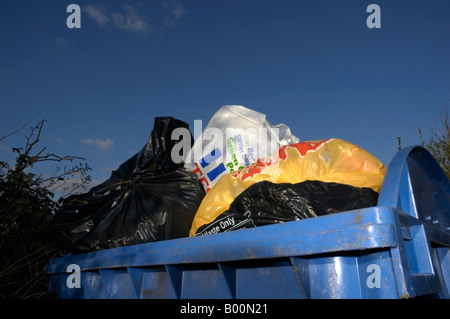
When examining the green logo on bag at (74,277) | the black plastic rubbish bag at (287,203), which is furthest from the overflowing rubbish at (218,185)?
the green logo on bag at (74,277)

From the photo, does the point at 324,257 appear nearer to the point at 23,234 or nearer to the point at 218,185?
the point at 218,185

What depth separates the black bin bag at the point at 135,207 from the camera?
225 cm

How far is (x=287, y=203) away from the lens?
5.43ft

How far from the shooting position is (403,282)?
114cm

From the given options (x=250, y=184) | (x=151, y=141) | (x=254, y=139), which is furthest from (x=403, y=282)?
(x=151, y=141)

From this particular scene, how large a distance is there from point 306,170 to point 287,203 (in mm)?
351

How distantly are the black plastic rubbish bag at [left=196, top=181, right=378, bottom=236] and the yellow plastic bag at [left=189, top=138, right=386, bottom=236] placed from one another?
13 centimetres

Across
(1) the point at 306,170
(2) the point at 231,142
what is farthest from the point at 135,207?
(1) the point at 306,170

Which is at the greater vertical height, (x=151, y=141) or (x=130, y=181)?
(x=151, y=141)

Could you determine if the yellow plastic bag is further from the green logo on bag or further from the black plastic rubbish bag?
the green logo on bag
